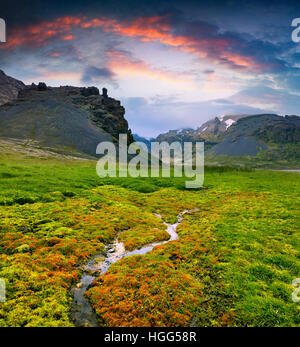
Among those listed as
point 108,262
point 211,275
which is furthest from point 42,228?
point 211,275

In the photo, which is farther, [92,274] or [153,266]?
[153,266]

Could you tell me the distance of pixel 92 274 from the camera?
1312 cm

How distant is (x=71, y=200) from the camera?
28.8 meters

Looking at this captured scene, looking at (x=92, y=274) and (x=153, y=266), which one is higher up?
(x=153, y=266)

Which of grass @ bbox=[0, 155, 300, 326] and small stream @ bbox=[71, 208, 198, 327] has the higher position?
grass @ bbox=[0, 155, 300, 326]

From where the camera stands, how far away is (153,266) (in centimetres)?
1348

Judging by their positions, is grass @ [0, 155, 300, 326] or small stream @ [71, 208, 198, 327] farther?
small stream @ [71, 208, 198, 327]

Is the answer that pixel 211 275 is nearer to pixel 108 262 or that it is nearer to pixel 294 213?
pixel 108 262

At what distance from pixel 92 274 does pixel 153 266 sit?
4.28 m

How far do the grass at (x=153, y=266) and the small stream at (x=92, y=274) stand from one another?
0.39 meters

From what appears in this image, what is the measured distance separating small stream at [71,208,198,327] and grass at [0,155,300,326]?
0.39 metres

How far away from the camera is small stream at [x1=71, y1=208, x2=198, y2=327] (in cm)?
946

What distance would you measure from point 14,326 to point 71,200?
70.3 ft

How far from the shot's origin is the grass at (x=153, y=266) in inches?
368
